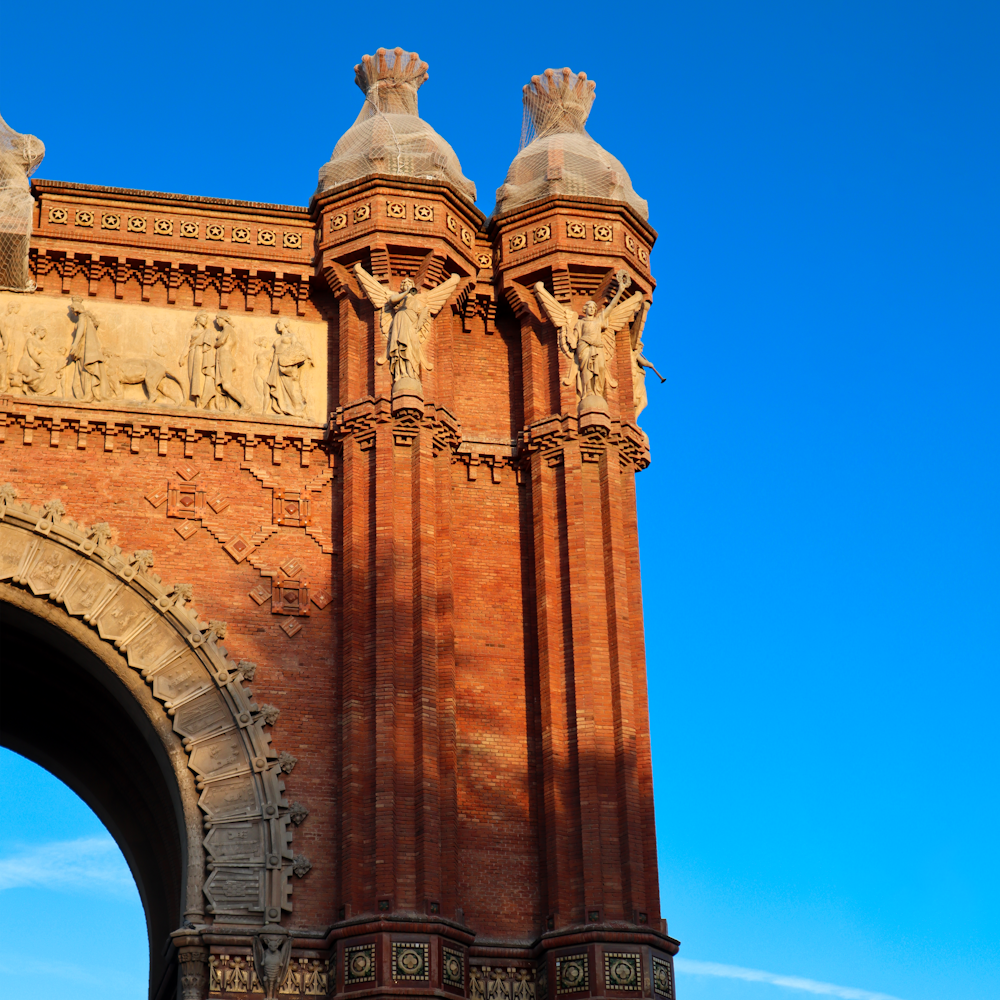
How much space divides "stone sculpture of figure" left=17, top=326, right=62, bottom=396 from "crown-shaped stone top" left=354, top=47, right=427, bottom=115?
5.57 metres

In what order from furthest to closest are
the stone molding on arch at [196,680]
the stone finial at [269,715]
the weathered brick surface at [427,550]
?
the stone finial at [269,715] < the weathered brick surface at [427,550] < the stone molding on arch at [196,680]

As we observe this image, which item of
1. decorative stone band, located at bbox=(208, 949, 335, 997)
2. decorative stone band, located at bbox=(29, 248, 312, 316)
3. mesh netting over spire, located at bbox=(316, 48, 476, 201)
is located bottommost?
decorative stone band, located at bbox=(208, 949, 335, 997)

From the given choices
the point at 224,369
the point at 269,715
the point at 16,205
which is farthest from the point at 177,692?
the point at 16,205

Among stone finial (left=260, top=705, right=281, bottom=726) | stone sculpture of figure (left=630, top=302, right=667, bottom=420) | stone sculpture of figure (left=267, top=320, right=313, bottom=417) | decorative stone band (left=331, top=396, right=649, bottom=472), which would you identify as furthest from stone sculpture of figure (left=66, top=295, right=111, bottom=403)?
stone sculpture of figure (left=630, top=302, right=667, bottom=420)

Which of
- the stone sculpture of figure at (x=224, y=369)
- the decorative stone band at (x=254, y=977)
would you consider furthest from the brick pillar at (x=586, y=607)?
the stone sculpture of figure at (x=224, y=369)

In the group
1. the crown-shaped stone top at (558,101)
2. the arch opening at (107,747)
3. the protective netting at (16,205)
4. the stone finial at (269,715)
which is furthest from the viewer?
the crown-shaped stone top at (558,101)

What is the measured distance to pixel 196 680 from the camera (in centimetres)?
1864

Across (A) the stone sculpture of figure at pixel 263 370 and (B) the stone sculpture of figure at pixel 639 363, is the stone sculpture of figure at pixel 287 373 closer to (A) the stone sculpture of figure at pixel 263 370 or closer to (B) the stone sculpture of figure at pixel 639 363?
(A) the stone sculpture of figure at pixel 263 370

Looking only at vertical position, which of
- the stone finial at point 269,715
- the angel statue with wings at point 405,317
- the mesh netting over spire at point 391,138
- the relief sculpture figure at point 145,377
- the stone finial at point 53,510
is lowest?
the stone finial at point 269,715

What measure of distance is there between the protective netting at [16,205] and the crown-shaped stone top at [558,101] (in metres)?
6.63

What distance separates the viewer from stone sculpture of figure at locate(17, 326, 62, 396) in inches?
786

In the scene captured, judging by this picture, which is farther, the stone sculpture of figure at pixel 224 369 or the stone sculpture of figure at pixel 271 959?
the stone sculpture of figure at pixel 224 369

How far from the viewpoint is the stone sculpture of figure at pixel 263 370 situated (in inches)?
810

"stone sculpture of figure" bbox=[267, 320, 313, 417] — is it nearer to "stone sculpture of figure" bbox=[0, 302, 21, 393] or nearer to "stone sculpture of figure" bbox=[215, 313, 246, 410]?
"stone sculpture of figure" bbox=[215, 313, 246, 410]
